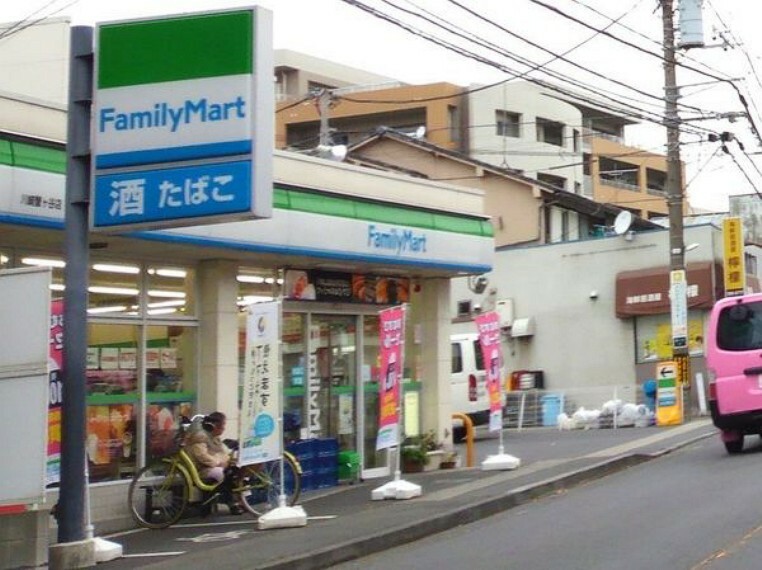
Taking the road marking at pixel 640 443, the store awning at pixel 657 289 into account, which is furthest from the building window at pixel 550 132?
the road marking at pixel 640 443

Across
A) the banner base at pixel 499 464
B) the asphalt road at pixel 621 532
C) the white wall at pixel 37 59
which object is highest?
the white wall at pixel 37 59

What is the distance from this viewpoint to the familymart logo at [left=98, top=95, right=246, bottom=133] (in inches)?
445

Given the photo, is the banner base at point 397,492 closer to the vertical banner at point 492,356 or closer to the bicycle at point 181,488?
the bicycle at point 181,488

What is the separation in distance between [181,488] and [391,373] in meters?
3.15

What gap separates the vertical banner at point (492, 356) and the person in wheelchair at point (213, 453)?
203 inches

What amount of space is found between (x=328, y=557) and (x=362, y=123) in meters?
49.1

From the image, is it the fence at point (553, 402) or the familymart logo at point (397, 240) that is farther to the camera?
the fence at point (553, 402)

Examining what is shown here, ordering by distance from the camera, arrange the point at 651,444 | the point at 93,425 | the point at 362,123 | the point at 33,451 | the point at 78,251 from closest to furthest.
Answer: the point at 33,451 → the point at 78,251 → the point at 93,425 → the point at 651,444 → the point at 362,123

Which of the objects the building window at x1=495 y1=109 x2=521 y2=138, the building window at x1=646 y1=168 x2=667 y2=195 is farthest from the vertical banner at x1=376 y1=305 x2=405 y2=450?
the building window at x1=646 y1=168 x2=667 y2=195

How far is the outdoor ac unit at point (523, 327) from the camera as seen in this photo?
38406 mm

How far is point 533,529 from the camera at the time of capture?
1363cm

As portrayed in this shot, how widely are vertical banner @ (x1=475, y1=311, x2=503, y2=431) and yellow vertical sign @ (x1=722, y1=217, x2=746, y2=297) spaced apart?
15.0m

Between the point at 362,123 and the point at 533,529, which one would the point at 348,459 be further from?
the point at 362,123

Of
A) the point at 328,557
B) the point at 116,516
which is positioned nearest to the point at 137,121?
the point at 328,557
